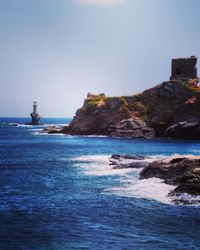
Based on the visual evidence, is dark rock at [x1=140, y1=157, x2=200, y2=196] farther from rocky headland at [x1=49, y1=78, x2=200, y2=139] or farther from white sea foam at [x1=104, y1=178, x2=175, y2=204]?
rocky headland at [x1=49, y1=78, x2=200, y2=139]

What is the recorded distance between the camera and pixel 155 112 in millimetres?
143000

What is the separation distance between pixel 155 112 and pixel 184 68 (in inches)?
757

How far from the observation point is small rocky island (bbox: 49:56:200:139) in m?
134

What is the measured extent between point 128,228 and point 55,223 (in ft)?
17.5

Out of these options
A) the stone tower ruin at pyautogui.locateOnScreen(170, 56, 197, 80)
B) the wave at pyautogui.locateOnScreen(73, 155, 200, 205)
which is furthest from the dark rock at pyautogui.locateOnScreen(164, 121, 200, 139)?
the wave at pyautogui.locateOnScreen(73, 155, 200, 205)

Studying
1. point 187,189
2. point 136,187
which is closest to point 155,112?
point 136,187

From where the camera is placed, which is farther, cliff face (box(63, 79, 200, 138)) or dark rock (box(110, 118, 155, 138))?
dark rock (box(110, 118, 155, 138))

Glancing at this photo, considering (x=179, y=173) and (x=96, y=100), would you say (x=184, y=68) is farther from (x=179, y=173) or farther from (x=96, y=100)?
(x=179, y=173)

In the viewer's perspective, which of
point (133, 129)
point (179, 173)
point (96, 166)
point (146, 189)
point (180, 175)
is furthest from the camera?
point (133, 129)

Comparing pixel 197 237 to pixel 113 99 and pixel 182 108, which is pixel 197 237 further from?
pixel 113 99

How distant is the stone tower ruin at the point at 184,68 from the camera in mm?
146250

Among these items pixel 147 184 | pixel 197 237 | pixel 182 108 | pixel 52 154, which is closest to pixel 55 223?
pixel 197 237

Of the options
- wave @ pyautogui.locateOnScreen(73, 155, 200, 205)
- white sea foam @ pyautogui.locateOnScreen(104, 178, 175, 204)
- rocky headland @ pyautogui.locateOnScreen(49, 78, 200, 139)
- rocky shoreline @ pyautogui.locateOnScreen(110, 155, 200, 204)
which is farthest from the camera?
rocky headland @ pyautogui.locateOnScreen(49, 78, 200, 139)

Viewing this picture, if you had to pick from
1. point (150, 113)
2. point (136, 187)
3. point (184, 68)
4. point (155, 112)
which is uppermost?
point (184, 68)
